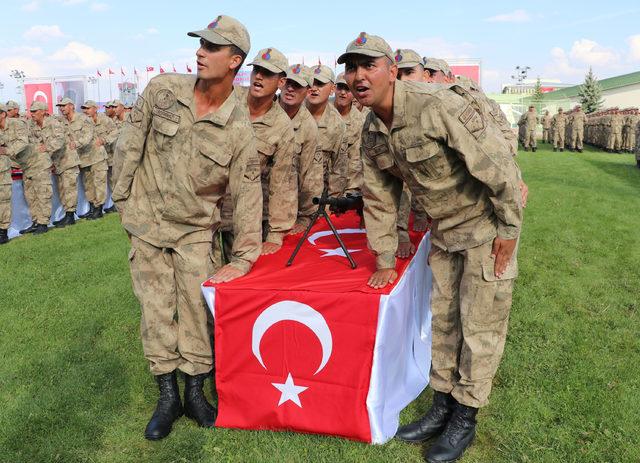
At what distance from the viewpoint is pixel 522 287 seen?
6.01 metres

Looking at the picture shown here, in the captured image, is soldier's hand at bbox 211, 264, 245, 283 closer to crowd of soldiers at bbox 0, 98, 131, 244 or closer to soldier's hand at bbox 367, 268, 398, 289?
soldier's hand at bbox 367, 268, 398, 289

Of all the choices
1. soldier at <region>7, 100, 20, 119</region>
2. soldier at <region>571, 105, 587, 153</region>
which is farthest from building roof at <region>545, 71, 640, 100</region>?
soldier at <region>7, 100, 20, 119</region>

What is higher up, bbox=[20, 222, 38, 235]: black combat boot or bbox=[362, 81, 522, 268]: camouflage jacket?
bbox=[362, 81, 522, 268]: camouflage jacket

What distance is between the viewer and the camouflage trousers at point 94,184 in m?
11.5

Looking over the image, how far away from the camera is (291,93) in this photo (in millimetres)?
4840

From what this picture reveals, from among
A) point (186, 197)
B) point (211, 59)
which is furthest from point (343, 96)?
point (186, 197)

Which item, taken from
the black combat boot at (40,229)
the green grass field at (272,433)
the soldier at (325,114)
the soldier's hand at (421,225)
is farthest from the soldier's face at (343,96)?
the black combat boot at (40,229)

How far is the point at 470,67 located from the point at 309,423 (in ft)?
86.3

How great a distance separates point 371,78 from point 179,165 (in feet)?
3.88

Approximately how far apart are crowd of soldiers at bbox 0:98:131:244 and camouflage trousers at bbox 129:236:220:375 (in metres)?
7.31

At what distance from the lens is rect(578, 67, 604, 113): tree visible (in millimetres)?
52312

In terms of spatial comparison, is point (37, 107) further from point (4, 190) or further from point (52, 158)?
point (4, 190)

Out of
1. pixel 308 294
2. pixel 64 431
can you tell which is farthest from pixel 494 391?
pixel 64 431

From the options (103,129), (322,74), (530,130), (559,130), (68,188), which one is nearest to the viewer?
(322,74)
